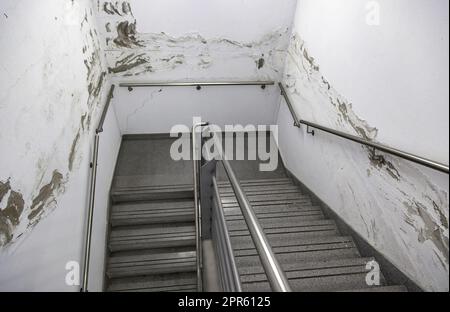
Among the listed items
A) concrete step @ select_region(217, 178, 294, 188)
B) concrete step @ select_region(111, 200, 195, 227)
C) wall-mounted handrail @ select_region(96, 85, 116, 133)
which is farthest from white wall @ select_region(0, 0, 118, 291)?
concrete step @ select_region(217, 178, 294, 188)

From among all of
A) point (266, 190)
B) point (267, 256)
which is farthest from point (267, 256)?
point (266, 190)

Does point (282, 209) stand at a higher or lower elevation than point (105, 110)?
lower

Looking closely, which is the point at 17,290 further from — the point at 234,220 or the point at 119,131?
the point at 119,131

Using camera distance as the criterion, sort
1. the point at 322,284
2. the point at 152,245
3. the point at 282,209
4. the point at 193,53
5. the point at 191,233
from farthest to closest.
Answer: the point at 193,53 < the point at 191,233 < the point at 152,245 < the point at 282,209 < the point at 322,284

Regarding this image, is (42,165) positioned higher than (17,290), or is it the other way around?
(42,165)

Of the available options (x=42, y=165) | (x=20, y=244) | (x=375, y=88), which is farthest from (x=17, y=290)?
(x=375, y=88)

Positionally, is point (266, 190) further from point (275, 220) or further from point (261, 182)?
point (275, 220)

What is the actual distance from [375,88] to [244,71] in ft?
8.99

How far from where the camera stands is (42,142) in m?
2.16

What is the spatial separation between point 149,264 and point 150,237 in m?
0.34

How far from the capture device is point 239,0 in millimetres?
3951

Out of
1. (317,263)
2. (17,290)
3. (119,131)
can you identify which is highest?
(119,131)

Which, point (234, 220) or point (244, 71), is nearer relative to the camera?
point (234, 220)

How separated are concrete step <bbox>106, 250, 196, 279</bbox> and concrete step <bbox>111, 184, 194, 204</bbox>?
30.6 inches
